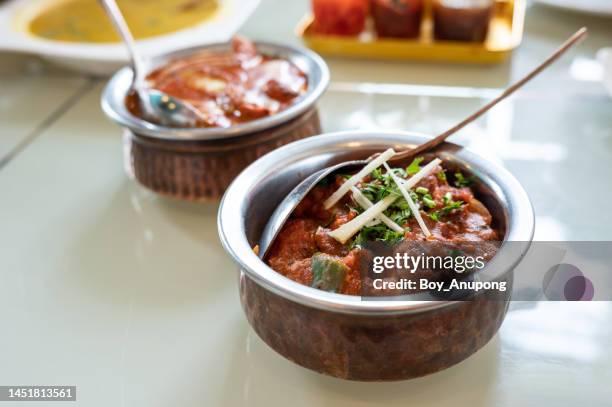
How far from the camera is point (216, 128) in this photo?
4.64 ft

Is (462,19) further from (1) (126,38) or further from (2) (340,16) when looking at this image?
(1) (126,38)

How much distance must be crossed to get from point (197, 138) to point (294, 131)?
0.75 feet

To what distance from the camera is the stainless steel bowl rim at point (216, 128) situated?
1.40 meters

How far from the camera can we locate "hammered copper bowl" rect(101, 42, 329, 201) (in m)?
1.41

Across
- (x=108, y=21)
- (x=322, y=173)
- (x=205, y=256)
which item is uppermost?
(x=322, y=173)

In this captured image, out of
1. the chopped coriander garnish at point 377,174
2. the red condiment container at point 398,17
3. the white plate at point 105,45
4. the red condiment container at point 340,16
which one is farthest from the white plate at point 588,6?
the chopped coriander garnish at point 377,174

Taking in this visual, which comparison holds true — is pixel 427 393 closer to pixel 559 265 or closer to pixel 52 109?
pixel 559 265

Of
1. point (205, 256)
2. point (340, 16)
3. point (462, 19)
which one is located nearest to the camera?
point (205, 256)

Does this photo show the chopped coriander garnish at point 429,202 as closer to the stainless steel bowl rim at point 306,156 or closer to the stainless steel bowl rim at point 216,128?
the stainless steel bowl rim at point 306,156

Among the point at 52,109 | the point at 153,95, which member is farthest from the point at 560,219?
the point at 52,109

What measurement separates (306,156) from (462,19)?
101 cm

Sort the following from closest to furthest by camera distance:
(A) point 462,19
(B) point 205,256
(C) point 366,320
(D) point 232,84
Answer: (C) point 366,320 → (B) point 205,256 → (D) point 232,84 → (A) point 462,19

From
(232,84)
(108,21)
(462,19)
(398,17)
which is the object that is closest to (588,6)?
(462,19)

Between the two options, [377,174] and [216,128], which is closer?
[377,174]
